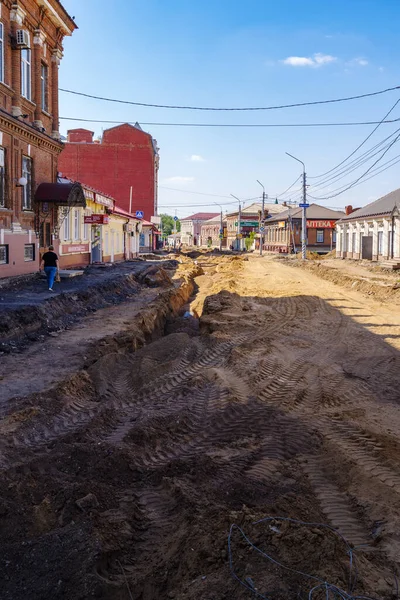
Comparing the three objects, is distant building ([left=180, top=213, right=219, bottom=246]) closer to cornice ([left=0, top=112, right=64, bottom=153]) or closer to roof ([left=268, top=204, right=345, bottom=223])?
roof ([left=268, top=204, right=345, bottom=223])

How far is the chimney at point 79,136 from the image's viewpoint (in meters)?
62.1

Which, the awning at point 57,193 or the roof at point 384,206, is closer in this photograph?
the awning at point 57,193

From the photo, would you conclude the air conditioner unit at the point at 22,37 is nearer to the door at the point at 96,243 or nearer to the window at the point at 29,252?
the window at the point at 29,252

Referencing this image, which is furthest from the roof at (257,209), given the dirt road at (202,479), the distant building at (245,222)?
the dirt road at (202,479)

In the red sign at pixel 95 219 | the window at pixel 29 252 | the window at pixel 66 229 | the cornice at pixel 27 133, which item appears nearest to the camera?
the cornice at pixel 27 133

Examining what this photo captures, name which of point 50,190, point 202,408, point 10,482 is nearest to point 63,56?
point 50,190

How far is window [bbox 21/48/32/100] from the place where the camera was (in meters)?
19.7

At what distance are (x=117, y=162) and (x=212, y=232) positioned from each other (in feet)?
182

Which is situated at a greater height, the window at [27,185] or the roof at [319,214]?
the roof at [319,214]

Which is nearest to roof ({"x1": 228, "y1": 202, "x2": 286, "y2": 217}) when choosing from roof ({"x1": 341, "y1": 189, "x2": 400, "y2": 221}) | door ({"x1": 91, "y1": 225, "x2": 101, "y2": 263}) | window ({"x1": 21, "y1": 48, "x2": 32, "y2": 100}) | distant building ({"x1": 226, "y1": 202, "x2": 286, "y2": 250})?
distant building ({"x1": 226, "y1": 202, "x2": 286, "y2": 250})

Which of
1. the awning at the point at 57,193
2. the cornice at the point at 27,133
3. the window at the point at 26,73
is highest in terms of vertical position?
the window at the point at 26,73

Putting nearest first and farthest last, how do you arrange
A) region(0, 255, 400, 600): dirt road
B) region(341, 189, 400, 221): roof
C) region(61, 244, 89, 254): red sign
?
region(0, 255, 400, 600): dirt road
region(61, 244, 89, 254): red sign
region(341, 189, 400, 221): roof

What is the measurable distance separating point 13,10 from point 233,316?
512 inches

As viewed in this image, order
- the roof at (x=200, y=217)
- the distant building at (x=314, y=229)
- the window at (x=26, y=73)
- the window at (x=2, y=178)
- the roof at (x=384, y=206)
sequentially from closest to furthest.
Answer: the window at (x=2, y=178)
the window at (x=26, y=73)
the roof at (x=384, y=206)
the distant building at (x=314, y=229)
the roof at (x=200, y=217)
